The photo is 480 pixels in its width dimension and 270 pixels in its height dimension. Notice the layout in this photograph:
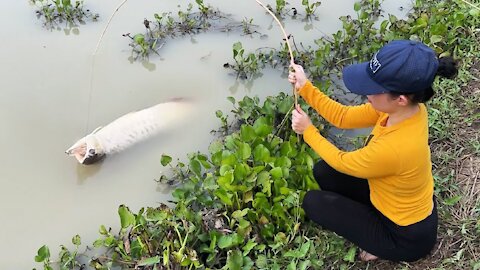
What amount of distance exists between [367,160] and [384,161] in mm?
67

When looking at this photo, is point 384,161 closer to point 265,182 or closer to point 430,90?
point 430,90

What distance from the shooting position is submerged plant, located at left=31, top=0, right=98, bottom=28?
4.01 m

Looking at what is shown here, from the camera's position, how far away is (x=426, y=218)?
7.38 ft

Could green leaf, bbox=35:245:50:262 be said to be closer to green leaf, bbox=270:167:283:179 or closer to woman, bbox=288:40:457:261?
green leaf, bbox=270:167:283:179

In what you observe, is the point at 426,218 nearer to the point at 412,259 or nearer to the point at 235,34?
the point at 412,259

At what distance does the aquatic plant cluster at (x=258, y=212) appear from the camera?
Result: 250 centimetres

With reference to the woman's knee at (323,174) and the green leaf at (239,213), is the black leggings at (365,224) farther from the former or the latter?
the green leaf at (239,213)

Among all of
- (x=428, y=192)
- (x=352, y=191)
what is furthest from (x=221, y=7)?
(x=428, y=192)

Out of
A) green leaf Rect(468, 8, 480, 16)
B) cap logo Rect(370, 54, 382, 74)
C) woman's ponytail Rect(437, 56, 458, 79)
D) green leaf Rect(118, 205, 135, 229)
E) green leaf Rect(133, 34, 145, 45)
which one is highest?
cap logo Rect(370, 54, 382, 74)

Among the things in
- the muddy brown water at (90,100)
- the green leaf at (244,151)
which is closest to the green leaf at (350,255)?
the green leaf at (244,151)

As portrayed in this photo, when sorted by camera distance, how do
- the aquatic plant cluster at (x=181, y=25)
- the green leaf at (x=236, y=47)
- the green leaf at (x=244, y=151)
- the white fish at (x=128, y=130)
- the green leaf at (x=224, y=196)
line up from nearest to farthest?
the green leaf at (x=224, y=196) → the green leaf at (x=244, y=151) → the white fish at (x=128, y=130) → the green leaf at (x=236, y=47) → the aquatic plant cluster at (x=181, y=25)

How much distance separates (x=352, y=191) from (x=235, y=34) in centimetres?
183

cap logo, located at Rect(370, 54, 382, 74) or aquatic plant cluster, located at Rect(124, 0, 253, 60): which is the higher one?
cap logo, located at Rect(370, 54, 382, 74)

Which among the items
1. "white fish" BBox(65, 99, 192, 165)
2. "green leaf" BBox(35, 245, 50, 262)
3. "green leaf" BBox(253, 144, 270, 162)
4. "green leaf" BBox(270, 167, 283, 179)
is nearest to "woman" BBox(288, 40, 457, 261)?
"green leaf" BBox(270, 167, 283, 179)
